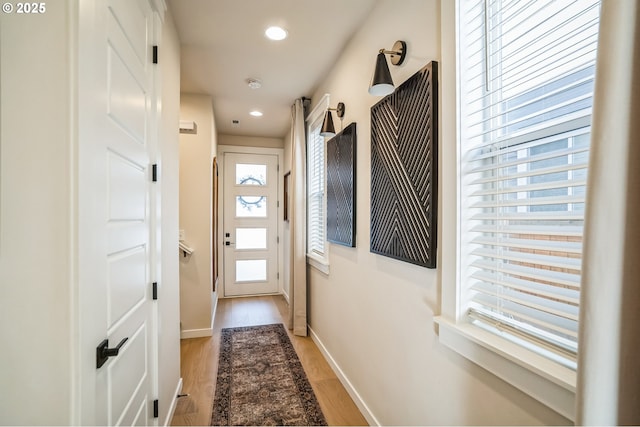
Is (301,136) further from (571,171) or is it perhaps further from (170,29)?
(571,171)

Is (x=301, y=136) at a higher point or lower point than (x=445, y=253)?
higher

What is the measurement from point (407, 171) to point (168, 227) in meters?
1.52

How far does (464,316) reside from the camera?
3.76 feet

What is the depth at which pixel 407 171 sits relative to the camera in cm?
147

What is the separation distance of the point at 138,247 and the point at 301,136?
237 cm

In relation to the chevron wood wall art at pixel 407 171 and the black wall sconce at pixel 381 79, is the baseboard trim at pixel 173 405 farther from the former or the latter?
the black wall sconce at pixel 381 79

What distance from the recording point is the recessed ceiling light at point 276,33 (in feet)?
6.79

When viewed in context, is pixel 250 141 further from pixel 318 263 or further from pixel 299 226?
pixel 318 263

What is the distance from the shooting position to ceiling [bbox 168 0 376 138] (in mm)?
1857

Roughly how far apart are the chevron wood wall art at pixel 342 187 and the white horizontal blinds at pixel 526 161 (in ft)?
3.42

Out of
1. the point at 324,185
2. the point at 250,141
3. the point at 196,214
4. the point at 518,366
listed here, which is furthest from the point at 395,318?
the point at 250,141

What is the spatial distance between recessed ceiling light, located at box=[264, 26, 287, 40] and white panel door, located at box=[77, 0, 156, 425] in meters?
0.82

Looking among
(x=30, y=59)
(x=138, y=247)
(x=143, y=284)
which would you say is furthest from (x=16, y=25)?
(x=143, y=284)

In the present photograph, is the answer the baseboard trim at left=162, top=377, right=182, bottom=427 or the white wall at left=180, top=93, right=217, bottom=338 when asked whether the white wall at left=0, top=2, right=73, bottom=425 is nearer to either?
the baseboard trim at left=162, top=377, right=182, bottom=427
